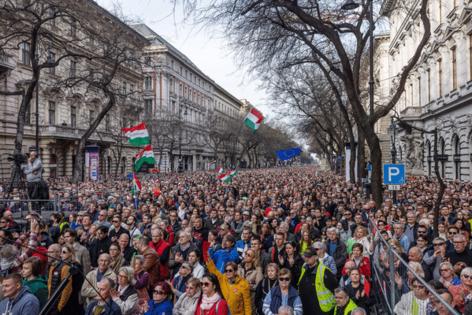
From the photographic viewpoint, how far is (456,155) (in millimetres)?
27188

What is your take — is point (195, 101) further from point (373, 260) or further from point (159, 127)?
point (373, 260)

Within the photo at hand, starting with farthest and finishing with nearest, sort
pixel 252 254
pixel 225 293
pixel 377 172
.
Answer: pixel 377 172 < pixel 252 254 < pixel 225 293

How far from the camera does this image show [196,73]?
8212 centimetres

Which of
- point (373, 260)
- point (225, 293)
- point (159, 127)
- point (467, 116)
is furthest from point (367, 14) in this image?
point (159, 127)

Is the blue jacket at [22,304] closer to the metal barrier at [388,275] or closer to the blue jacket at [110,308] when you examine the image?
the blue jacket at [110,308]

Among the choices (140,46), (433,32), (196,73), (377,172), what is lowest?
(377,172)

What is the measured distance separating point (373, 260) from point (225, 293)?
260cm

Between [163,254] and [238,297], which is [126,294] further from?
[163,254]

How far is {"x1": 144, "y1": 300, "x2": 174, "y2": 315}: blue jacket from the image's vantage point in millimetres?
4810

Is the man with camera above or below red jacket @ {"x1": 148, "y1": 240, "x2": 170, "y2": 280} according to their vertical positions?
above

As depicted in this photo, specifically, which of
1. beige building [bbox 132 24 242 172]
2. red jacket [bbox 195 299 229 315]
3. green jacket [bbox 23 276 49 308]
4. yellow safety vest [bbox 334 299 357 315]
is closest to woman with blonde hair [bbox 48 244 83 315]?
green jacket [bbox 23 276 49 308]

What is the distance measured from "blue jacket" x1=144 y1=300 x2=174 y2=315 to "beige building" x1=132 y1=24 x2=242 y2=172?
140 feet

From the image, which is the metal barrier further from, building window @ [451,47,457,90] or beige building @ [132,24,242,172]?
beige building @ [132,24,242,172]

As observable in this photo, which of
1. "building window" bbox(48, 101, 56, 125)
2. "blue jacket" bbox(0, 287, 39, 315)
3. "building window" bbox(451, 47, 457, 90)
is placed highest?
"building window" bbox(451, 47, 457, 90)
